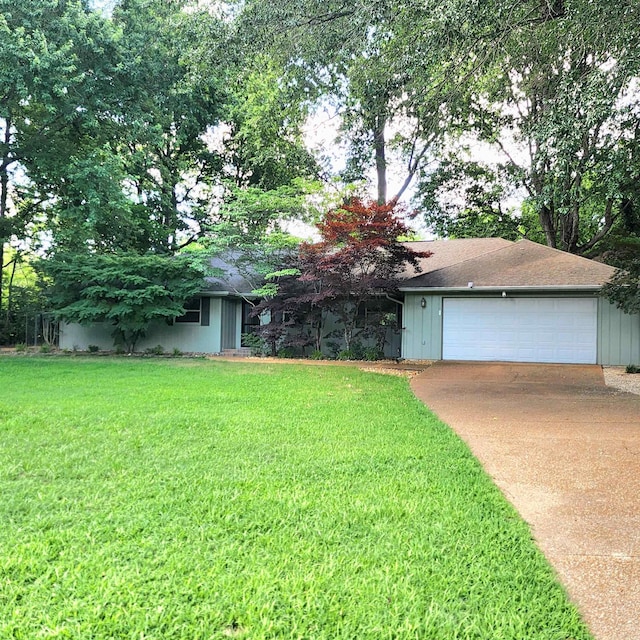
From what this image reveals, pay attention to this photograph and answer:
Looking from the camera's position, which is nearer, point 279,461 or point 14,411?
point 279,461

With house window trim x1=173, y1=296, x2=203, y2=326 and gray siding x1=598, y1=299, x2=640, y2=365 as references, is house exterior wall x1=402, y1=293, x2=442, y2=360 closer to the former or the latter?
gray siding x1=598, y1=299, x2=640, y2=365

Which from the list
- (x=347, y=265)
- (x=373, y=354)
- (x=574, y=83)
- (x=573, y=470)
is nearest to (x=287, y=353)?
(x=373, y=354)

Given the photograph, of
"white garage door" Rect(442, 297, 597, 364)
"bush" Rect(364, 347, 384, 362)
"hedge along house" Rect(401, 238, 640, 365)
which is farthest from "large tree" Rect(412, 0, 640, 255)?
"bush" Rect(364, 347, 384, 362)

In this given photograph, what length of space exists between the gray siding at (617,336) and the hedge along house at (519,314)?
2 centimetres

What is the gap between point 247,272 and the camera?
581 inches

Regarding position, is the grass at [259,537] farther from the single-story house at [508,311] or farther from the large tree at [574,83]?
the single-story house at [508,311]

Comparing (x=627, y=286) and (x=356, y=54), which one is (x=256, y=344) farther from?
(x=627, y=286)

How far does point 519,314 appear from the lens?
1288 cm

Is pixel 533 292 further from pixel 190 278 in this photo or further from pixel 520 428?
pixel 190 278

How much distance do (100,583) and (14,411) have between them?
4.27 metres

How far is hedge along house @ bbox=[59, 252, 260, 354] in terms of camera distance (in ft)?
50.0

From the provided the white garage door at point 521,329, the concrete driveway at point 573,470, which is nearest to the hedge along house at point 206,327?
the white garage door at point 521,329

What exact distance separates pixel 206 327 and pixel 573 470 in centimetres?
1310

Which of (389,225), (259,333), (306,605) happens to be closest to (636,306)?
(389,225)
